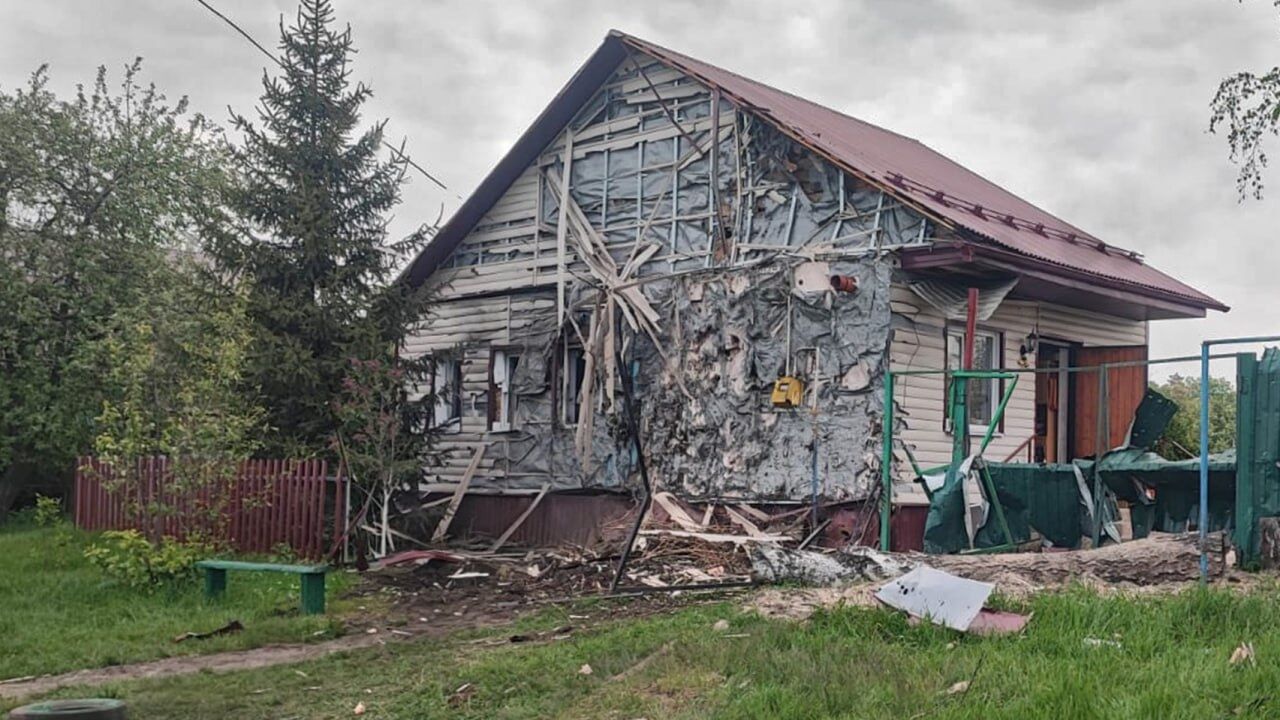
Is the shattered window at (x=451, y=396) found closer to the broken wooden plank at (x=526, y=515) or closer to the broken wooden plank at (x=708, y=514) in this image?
the broken wooden plank at (x=526, y=515)

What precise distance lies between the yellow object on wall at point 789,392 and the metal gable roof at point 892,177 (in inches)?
98.5

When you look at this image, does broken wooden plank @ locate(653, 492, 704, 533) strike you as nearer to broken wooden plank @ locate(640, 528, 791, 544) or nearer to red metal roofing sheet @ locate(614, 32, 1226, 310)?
broken wooden plank @ locate(640, 528, 791, 544)

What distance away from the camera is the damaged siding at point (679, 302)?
1333cm

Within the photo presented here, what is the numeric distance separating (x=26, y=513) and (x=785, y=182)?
1660cm

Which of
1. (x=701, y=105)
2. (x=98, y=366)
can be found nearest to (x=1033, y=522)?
(x=701, y=105)

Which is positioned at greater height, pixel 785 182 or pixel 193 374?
pixel 785 182

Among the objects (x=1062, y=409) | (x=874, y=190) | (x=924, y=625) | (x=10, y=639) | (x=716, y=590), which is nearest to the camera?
(x=924, y=625)

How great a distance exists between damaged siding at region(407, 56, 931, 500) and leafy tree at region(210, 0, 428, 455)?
5.54ft

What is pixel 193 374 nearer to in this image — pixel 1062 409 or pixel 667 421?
pixel 667 421

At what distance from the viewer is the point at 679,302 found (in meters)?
14.9

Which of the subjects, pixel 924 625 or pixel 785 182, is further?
pixel 785 182

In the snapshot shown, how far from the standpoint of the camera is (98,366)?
66.7ft

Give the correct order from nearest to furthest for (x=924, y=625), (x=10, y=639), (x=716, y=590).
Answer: (x=924, y=625) < (x=10, y=639) < (x=716, y=590)

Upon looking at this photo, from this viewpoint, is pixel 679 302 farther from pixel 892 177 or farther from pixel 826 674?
pixel 826 674
